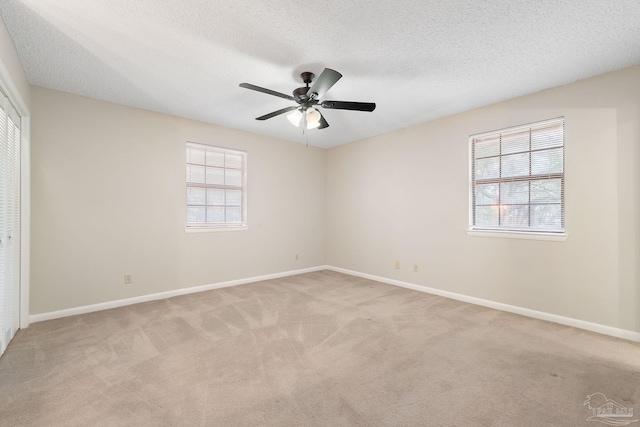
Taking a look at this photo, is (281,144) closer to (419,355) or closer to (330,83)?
(330,83)

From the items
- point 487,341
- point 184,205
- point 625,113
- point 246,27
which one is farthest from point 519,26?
point 184,205

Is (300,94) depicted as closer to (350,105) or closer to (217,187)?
(350,105)

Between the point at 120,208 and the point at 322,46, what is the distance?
3189mm

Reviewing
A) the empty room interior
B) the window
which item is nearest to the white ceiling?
the empty room interior

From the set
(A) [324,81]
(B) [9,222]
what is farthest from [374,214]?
(B) [9,222]

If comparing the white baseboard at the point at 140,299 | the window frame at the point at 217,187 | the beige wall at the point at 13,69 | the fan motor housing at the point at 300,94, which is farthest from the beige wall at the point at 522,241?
the beige wall at the point at 13,69

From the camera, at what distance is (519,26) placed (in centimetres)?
211

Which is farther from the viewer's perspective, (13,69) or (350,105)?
(350,105)

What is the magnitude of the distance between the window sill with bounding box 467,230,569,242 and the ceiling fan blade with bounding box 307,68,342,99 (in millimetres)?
2723

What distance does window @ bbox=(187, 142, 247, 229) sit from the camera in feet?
14.3

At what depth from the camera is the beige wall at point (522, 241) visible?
2.73 m

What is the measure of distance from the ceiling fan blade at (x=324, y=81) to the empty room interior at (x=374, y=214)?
0.02 m

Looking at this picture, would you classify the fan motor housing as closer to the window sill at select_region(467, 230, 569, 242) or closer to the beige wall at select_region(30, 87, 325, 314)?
the beige wall at select_region(30, 87, 325, 314)

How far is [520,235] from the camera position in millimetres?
3355
